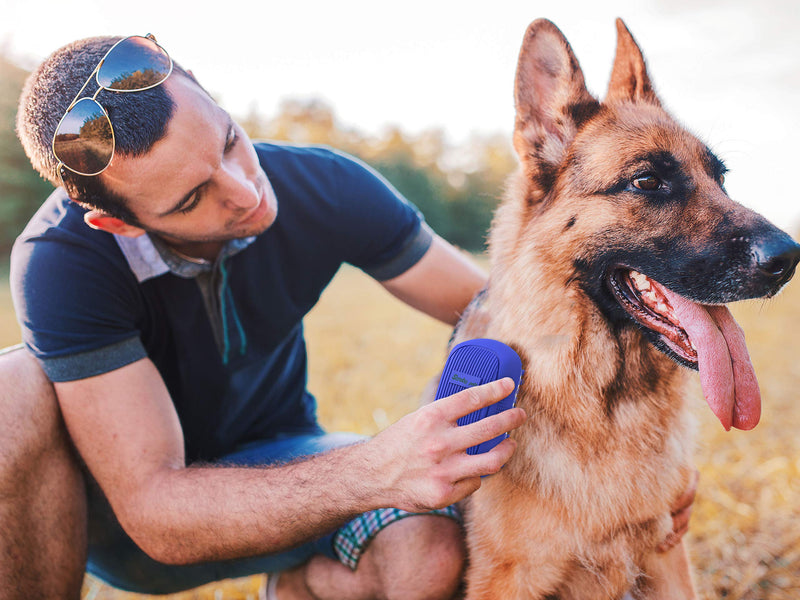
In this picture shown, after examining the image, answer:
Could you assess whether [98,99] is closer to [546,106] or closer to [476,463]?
[546,106]

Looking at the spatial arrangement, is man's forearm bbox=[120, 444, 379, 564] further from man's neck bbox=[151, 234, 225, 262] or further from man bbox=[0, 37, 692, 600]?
man's neck bbox=[151, 234, 225, 262]

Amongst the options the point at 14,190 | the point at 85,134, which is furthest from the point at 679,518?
the point at 14,190

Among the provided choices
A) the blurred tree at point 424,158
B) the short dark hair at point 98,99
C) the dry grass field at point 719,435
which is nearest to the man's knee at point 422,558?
the dry grass field at point 719,435

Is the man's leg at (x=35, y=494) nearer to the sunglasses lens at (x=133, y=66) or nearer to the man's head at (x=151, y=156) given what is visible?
the man's head at (x=151, y=156)

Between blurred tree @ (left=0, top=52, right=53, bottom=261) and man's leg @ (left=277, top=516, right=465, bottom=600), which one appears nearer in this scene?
man's leg @ (left=277, top=516, right=465, bottom=600)

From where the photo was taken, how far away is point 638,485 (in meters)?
1.77

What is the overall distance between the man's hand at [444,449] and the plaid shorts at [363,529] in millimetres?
527

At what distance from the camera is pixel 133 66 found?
188cm

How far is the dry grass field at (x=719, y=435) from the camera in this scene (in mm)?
2586

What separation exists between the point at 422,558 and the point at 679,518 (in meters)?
0.91

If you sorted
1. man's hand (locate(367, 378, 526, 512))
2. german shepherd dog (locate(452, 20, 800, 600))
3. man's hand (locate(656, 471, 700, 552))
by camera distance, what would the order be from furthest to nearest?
man's hand (locate(656, 471, 700, 552)) < german shepherd dog (locate(452, 20, 800, 600)) < man's hand (locate(367, 378, 526, 512))

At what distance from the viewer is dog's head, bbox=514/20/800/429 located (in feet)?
5.11

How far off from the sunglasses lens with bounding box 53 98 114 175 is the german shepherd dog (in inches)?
53.1

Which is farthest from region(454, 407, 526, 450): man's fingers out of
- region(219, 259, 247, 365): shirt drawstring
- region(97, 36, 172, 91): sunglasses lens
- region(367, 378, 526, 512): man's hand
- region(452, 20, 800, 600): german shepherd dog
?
region(97, 36, 172, 91): sunglasses lens
